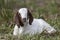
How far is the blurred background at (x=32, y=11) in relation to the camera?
10008 millimetres

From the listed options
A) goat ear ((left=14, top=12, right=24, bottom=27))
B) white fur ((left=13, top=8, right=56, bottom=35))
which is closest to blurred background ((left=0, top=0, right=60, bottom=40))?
white fur ((left=13, top=8, right=56, bottom=35))

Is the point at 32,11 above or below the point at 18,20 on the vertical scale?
below

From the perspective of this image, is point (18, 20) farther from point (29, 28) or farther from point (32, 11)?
point (32, 11)

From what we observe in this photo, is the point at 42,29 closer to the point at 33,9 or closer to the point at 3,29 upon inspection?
the point at 3,29

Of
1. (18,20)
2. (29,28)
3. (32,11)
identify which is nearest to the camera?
(18,20)

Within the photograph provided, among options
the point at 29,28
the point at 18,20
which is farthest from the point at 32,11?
the point at 18,20

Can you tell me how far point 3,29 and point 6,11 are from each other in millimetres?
1419

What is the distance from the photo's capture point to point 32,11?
13.1 m

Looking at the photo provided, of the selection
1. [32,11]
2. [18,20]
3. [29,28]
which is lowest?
[32,11]

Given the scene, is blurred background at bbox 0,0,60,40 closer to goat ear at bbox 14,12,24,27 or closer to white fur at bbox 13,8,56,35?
white fur at bbox 13,8,56,35

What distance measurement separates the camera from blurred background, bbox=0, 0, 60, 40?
10.0 meters

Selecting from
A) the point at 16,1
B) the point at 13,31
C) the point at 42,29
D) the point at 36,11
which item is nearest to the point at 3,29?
the point at 13,31

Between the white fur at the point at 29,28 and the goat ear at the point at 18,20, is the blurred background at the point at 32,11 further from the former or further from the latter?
the goat ear at the point at 18,20

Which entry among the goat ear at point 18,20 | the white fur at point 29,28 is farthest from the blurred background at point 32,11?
the goat ear at point 18,20
